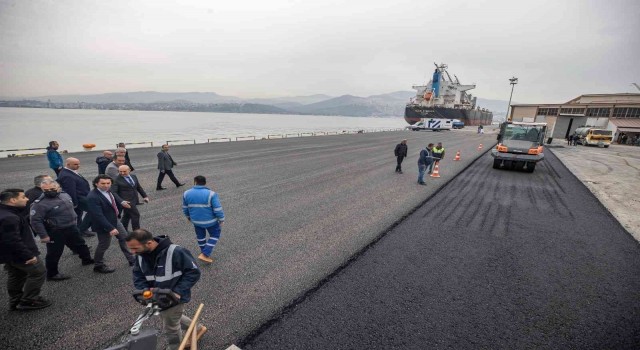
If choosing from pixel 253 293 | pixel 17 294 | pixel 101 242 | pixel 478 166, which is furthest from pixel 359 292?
pixel 478 166

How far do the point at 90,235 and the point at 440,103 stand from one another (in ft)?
262

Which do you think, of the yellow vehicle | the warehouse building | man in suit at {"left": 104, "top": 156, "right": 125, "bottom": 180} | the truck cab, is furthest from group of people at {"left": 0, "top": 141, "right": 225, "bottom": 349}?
the yellow vehicle

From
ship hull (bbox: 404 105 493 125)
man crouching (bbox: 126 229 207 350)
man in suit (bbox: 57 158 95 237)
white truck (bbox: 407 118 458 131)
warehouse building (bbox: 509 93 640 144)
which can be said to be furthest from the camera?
ship hull (bbox: 404 105 493 125)

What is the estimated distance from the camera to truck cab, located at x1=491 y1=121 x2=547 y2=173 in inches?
570

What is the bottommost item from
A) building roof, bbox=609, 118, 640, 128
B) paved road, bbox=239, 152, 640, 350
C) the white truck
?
paved road, bbox=239, 152, 640, 350

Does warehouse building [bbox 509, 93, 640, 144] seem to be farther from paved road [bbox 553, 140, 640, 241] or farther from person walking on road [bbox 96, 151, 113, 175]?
person walking on road [bbox 96, 151, 113, 175]

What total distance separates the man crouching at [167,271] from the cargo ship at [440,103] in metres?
71.3

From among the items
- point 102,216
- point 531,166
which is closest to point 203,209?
point 102,216

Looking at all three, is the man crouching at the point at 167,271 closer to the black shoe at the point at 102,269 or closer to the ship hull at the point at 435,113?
the black shoe at the point at 102,269

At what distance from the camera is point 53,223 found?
4.42 m

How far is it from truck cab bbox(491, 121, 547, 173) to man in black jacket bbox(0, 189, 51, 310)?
60.0 feet

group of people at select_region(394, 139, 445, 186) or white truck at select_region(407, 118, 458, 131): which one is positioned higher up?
white truck at select_region(407, 118, 458, 131)

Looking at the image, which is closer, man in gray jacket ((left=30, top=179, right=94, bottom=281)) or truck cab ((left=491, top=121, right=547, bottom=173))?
man in gray jacket ((left=30, top=179, right=94, bottom=281))

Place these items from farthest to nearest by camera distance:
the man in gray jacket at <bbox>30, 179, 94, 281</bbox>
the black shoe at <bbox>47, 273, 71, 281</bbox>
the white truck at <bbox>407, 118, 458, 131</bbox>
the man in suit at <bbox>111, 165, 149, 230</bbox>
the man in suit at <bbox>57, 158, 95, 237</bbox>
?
1. the white truck at <bbox>407, 118, 458, 131</bbox>
2. the man in suit at <bbox>111, 165, 149, 230</bbox>
3. the man in suit at <bbox>57, 158, 95, 237</bbox>
4. the black shoe at <bbox>47, 273, 71, 281</bbox>
5. the man in gray jacket at <bbox>30, 179, 94, 281</bbox>
